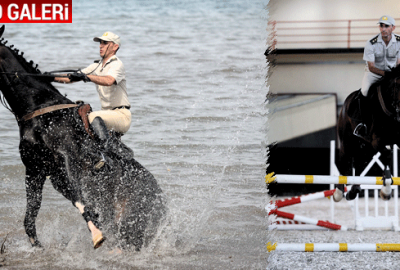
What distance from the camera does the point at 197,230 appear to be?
15.3ft

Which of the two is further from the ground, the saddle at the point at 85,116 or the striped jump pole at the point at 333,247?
the saddle at the point at 85,116

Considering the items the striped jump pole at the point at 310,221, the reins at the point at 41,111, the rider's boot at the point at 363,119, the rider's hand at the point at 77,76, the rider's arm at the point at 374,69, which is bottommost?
the striped jump pole at the point at 310,221

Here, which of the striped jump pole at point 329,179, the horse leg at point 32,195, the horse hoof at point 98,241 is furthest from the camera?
the striped jump pole at point 329,179

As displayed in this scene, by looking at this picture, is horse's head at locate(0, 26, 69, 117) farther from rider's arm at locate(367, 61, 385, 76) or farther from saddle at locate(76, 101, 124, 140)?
rider's arm at locate(367, 61, 385, 76)

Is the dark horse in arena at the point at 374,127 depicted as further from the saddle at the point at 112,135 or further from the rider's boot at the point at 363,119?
the saddle at the point at 112,135

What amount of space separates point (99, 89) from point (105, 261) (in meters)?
1.43

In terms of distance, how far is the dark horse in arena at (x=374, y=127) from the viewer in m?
3.77

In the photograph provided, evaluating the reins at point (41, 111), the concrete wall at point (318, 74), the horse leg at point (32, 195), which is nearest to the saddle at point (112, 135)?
the reins at point (41, 111)

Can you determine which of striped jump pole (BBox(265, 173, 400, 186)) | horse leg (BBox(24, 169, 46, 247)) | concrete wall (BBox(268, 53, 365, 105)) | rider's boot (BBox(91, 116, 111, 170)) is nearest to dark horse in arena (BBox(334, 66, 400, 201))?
striped jump pole (BBox(265, 173, 400, 186))

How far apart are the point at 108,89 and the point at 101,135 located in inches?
18.5

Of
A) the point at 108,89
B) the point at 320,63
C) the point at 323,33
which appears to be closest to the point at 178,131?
the point at 320,63

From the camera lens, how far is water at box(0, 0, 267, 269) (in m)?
4.22

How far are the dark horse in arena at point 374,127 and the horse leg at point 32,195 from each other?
9.07ft

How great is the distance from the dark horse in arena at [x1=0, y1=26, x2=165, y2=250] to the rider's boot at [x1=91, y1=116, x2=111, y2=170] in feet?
0.14
